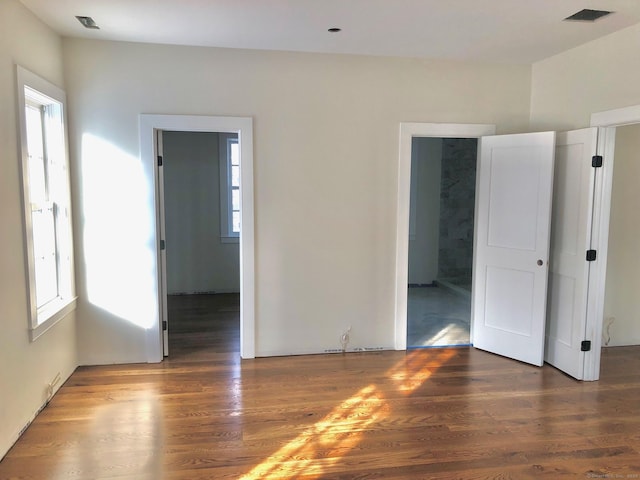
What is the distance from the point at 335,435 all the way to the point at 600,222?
259 cm

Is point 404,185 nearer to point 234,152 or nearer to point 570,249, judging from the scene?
point 570,249

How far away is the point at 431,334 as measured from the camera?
495cm

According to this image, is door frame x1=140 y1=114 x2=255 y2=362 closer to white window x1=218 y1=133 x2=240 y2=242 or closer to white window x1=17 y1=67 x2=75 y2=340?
white window x1=17 y1=67 x2=75 y2=340

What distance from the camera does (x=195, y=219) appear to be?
6676 millimetres

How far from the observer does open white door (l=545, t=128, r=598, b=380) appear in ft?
12.0

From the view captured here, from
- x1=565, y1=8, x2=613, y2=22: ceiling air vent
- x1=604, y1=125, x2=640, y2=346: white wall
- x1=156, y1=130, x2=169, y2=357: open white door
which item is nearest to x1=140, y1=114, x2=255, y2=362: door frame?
x1=156, y1=130, x2=169, y2=357: open white door

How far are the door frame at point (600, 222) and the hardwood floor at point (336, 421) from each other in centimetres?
27

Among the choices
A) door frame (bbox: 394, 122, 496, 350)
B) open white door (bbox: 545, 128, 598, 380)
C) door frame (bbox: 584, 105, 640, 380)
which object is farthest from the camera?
door frame (bbox: 394, 122, 496, 350)

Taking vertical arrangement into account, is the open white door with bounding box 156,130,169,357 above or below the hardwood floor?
above

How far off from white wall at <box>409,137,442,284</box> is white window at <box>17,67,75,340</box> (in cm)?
503

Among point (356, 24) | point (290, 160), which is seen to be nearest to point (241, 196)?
point (290, 160)

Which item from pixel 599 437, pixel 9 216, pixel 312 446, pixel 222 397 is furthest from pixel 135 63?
pixel 599 437

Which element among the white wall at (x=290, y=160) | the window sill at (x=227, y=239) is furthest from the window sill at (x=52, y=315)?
the window sill at (x=227, y=239)

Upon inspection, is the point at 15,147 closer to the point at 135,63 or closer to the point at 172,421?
the point at 135,63
